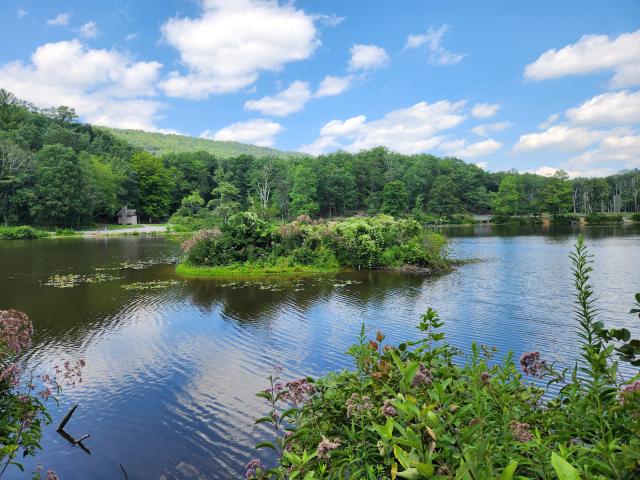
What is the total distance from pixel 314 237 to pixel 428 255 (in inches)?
267

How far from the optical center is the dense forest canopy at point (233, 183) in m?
56.8

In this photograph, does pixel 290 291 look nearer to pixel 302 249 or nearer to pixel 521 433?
pixel 302 249

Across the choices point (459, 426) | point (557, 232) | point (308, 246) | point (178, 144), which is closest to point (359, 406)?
point (459, 426)

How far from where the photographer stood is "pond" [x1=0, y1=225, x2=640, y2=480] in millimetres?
6566

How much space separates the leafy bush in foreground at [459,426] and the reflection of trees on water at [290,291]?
10061 mm

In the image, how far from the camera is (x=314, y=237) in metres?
24.2

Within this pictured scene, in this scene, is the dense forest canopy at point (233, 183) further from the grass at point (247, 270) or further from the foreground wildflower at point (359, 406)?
the foreground wildflower at point (359, 406)

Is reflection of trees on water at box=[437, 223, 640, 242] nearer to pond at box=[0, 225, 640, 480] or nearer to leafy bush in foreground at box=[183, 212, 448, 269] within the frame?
pond at box=[0, 225, 640, 480]

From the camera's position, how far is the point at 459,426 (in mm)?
2301

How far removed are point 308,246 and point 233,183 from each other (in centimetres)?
6263

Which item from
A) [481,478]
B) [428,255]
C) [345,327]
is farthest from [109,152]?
[481,478]

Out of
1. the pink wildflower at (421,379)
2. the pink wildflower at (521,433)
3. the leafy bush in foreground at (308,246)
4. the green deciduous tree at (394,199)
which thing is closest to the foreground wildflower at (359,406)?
the pink wildflower at (421,379)

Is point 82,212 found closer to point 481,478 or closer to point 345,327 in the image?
point 345,327

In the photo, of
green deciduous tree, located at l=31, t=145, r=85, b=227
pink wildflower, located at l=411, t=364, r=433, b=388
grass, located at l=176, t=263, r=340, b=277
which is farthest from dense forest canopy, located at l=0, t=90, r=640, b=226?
pink wildflower, located at l=411, t=364, r=433, b=388
